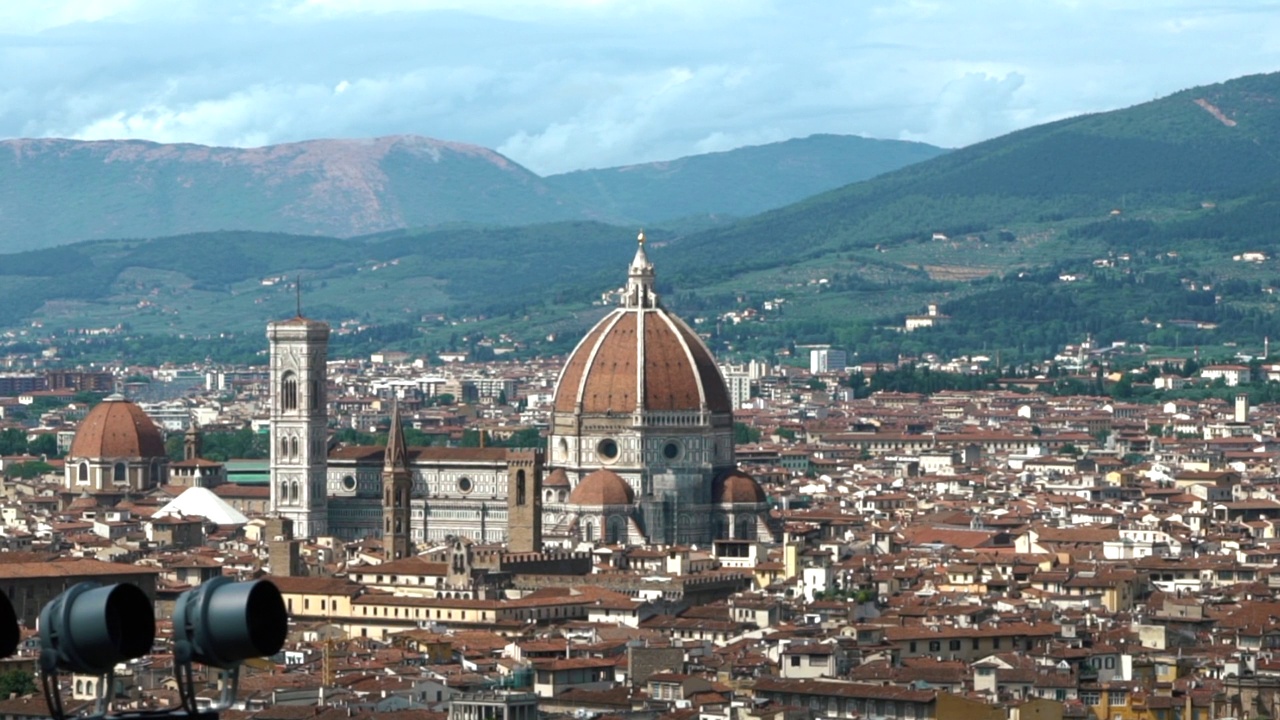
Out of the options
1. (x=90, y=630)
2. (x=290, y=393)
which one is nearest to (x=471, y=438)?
(x=290, y=393)

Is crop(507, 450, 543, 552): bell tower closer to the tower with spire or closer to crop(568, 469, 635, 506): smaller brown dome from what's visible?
the tower with spire

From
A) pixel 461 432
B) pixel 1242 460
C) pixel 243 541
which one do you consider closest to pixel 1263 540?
pixel 243 541

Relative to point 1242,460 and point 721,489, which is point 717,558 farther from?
point 1242,460

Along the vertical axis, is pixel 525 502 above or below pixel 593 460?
below

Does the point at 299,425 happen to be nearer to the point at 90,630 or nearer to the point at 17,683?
the point at 17,683

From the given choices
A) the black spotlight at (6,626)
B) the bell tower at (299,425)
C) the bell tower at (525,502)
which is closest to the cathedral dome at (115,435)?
the bell tower at (299,425)

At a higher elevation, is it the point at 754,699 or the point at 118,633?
the point at 118,633

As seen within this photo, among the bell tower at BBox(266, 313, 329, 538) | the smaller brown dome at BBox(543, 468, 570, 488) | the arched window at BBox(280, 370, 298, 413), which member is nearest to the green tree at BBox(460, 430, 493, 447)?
the bell tower at BBox(266, 313, 329, 538)
